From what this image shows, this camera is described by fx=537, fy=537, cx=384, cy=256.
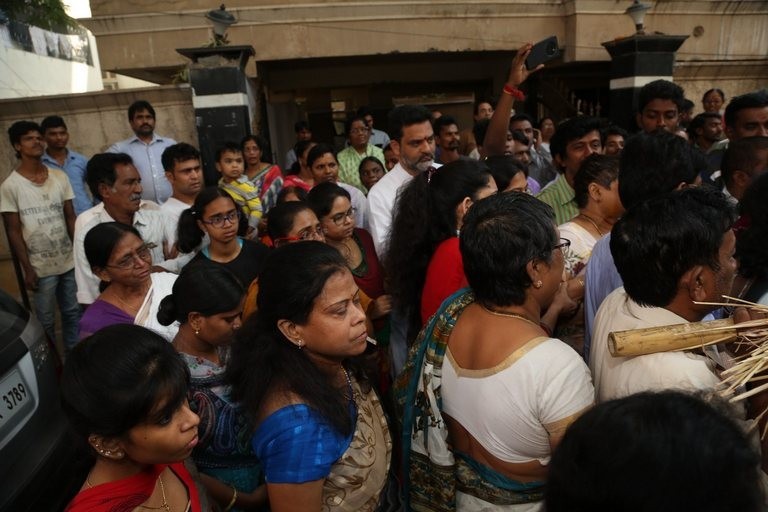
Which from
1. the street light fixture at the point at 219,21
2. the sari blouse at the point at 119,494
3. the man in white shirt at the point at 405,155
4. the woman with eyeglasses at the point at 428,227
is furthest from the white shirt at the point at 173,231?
the street light fixture at the point at 219,21

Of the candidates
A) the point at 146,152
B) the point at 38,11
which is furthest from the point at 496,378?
the point at 38,11

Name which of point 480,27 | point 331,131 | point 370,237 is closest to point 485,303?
point 370,237

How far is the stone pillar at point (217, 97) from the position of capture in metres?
6.70

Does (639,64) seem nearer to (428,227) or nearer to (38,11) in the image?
(428,227)

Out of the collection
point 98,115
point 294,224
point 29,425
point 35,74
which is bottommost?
point 29,425

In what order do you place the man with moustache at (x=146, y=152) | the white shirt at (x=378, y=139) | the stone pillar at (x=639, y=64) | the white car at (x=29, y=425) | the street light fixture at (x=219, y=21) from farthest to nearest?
1. the white shirt at (x=378, y=139)
2. the stone pillar at (x=639, y=64)
3. the street light fixture at (x=219, y=21)
4. the man with moustache at (x=146, y=152)
5. the white car at (x=29, y=425)

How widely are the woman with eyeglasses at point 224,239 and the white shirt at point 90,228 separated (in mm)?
429

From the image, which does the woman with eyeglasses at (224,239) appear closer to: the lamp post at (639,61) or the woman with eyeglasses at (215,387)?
the woman with eyeglasses at (215,387)

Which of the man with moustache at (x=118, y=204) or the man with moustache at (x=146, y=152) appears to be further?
the man with moustache at (x=146, y=152)

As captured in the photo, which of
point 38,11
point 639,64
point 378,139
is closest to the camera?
point 639,64

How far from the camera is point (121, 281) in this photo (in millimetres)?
2639

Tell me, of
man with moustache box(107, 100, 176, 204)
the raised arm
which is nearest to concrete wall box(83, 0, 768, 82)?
man with moustache box(107, 100, 176, 204)

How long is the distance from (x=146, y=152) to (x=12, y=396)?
4.05 meters

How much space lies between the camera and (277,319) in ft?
5.35
